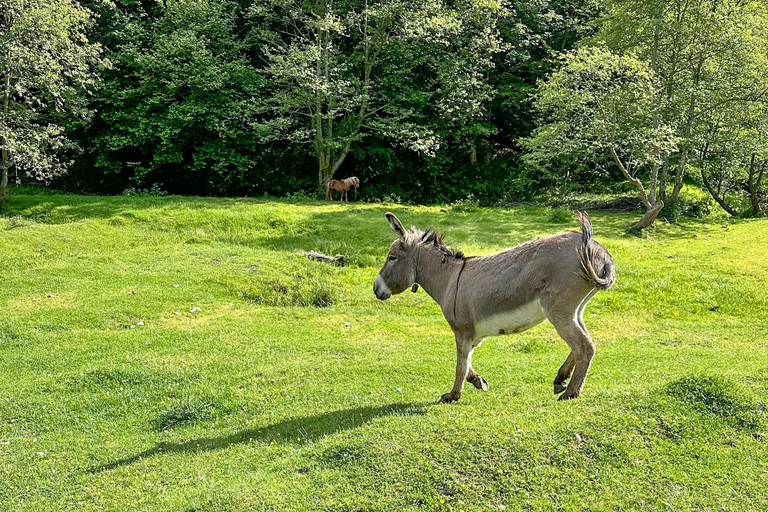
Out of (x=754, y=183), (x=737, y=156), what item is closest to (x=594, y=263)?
(x=737, y=156)

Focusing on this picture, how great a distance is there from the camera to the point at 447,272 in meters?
7.59

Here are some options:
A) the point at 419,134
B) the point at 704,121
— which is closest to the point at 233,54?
the point at 419,134

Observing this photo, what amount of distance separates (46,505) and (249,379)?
12.1 ft

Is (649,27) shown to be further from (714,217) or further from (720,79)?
(714,217)

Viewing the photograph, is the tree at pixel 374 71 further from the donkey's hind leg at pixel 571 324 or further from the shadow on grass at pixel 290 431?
the donkey's hind leg at pixel 571 324

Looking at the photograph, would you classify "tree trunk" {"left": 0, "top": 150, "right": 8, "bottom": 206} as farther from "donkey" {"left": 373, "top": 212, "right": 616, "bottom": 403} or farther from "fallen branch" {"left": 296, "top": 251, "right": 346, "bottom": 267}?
"donkey" {"left": 373, "top": 212, "right": 616, "bottom": 403}

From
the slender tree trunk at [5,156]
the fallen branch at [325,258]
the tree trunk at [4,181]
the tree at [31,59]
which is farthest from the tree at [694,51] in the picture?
the tree trunk at [4,181]

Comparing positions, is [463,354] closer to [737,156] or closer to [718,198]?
[737,156]

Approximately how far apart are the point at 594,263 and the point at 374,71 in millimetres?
26411

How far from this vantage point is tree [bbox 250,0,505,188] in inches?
1028

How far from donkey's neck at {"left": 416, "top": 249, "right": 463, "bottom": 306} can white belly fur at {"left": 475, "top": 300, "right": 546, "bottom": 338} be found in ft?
2.56

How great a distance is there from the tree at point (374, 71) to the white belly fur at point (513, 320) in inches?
773

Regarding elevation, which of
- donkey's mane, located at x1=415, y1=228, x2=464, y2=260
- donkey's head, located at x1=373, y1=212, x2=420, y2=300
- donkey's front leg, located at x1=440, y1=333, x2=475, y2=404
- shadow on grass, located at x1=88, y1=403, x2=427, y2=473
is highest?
donkey's mane, located at x1=415, y1=228, x2=464, y2=260

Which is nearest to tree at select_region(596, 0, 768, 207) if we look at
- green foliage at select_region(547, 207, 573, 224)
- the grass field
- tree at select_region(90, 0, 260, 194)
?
green foliage at select_region(547, 207, 573, 224)
